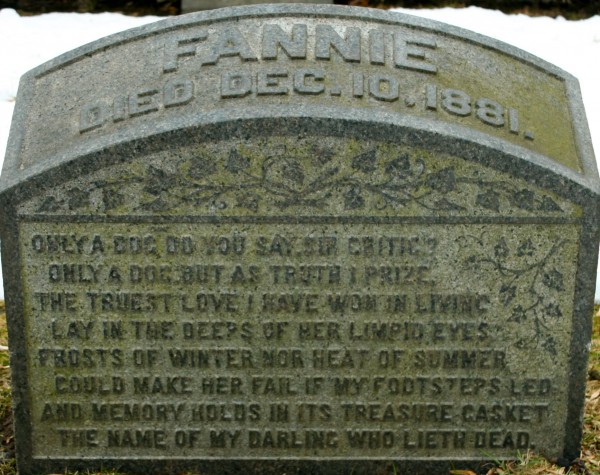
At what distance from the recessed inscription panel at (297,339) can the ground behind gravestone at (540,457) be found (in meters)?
0.06

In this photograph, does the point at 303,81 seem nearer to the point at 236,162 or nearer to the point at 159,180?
the point at 236,162

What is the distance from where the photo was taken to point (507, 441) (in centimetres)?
386

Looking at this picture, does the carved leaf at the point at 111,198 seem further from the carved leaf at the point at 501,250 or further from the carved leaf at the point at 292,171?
the carved leaf at the point at 501,250

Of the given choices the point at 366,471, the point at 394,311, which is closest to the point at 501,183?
the point at 394,311

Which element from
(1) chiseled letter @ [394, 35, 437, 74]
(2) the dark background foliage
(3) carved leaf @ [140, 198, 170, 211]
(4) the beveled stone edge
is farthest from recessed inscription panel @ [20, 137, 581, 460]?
(2) the dark background foliage

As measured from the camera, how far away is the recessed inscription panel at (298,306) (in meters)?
3.59

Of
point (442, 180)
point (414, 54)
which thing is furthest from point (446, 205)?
point (414, 54)

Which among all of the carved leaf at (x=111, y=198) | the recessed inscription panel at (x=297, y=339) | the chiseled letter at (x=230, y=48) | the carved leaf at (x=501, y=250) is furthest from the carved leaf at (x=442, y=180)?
the carved leaf at (x=111, y=198)

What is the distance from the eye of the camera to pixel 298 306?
147 inches

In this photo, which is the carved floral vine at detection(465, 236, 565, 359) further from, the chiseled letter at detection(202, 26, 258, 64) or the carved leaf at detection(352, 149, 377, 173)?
the chiseled letter at detection(202, 26, 258, 64)

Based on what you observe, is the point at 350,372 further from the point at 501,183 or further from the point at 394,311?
the point at 501,183

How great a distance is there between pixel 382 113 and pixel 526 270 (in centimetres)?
70

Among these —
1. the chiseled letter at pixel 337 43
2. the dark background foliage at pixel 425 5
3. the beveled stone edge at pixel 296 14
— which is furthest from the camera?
the dark background foliage at pixel 425 5

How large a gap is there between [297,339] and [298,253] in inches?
11.8
